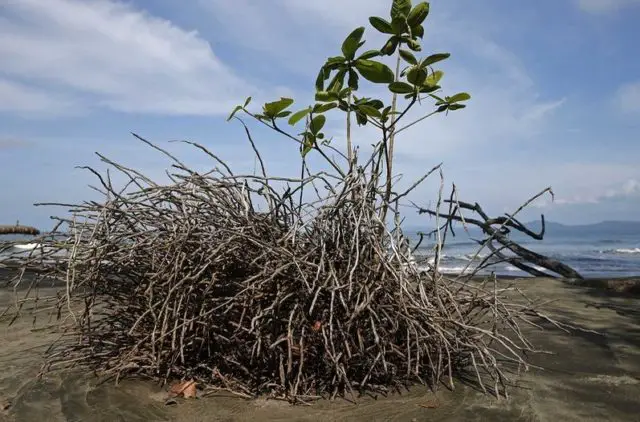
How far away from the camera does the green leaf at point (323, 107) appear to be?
2.79 meters

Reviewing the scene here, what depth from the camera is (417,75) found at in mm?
2615

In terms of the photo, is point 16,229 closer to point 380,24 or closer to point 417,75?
point 380,24

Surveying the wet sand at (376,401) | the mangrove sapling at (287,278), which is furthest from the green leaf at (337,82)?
the wet sand at (376,401)

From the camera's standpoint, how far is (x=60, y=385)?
2.85 m

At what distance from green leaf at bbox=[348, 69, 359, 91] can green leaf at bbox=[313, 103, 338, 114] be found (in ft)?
0.46

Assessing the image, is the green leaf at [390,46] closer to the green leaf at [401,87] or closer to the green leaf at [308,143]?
the green leaf at [401,87]

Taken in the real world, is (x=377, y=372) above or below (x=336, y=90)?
below

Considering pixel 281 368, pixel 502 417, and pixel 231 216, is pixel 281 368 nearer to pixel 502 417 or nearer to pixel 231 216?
pixel 231 216

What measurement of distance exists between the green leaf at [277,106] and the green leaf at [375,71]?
39 centimetres

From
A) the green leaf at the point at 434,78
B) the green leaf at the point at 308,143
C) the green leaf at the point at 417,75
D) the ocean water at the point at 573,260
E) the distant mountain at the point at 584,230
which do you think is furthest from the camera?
the distant mountain at the point at 584,230

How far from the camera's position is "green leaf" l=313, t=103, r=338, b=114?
2795 millimetres

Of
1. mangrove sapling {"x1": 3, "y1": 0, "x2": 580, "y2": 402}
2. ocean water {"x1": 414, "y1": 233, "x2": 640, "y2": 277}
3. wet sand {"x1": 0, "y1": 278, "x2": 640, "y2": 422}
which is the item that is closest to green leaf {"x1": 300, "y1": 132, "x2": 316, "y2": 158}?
mangrove sapling {"x1": 3, "y1": 0, "x2": 580, "y2": 402}

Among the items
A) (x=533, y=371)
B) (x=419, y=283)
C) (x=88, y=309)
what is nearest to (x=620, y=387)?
(x=533, y=371)

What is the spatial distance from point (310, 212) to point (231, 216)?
0.41 metres
